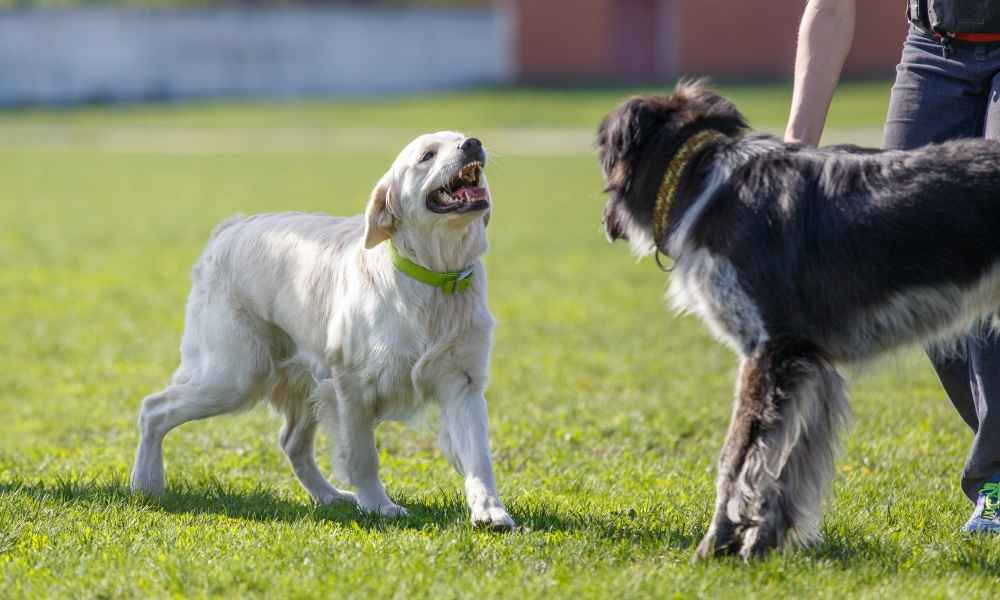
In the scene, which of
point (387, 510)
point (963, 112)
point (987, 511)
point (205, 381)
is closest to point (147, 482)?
point (205, 381)

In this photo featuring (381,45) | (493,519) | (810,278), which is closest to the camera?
(810,278)

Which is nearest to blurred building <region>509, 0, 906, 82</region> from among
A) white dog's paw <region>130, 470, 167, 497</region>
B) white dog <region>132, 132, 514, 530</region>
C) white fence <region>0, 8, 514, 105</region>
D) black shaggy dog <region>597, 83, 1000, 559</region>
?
white fence <region>0, 8, 514, 105</region>

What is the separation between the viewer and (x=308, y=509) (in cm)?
607

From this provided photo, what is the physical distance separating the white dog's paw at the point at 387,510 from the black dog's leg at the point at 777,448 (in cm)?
151

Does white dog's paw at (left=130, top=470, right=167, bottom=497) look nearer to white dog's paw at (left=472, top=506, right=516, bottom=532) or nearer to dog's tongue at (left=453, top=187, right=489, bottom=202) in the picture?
white dog's paw at (left=472, top=506, right=516, bottom=532)

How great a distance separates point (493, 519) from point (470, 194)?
135 centimetres

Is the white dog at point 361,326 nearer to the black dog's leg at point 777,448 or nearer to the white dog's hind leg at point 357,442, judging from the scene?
the white dog's hind leg at point 357,442

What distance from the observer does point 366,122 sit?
43.3m

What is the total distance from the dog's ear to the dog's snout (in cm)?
37

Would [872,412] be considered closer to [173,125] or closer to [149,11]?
[173,125]

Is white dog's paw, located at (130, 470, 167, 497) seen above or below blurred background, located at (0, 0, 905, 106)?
above

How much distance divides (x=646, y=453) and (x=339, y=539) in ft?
8.17

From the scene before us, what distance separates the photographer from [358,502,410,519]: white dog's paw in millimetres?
5895

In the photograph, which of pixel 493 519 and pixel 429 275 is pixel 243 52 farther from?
pixel 493 519
